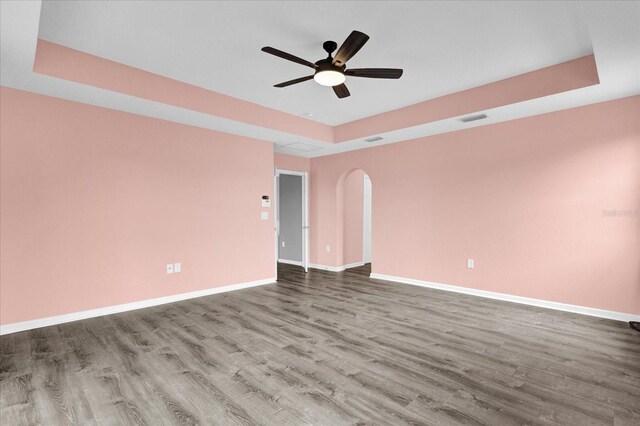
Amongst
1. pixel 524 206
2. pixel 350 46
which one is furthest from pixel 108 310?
pixel 524 206

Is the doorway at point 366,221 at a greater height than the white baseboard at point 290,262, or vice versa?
the doorway at point 366,221

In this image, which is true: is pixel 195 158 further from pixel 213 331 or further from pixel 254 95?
pixel 213 331

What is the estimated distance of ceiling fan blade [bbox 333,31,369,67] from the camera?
241 cm

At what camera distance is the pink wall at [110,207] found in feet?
11.6

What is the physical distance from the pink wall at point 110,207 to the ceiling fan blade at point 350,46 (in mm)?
2954

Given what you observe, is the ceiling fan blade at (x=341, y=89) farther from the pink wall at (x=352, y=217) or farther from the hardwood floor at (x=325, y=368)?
the pink wall at (x=352, y=217)

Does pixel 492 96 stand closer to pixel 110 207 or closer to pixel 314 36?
pixel 314 36

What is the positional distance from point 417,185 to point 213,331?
4044mm

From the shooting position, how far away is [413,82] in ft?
13.1

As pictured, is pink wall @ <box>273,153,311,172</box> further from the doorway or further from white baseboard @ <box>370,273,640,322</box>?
white baseboard @ <box>370,273,640,322</box>

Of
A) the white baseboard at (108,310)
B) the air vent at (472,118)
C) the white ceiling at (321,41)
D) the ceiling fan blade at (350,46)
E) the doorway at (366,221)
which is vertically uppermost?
the white ceiling at (321,41)

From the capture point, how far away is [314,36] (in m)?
2.96

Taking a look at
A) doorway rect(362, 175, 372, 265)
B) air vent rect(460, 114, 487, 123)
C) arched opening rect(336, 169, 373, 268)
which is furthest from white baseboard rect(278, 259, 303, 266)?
air vent rect(460, 114, 487, 123)

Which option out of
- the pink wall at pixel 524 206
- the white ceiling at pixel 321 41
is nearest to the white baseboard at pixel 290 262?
the pink wall at pixel 524 206
